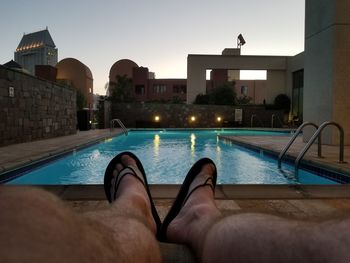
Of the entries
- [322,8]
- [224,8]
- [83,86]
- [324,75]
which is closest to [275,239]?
[324,75]

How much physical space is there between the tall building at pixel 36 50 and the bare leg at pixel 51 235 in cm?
10031

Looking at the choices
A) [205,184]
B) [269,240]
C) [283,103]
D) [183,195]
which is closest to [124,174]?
[183,195]

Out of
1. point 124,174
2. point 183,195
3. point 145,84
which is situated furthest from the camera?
point 145,84

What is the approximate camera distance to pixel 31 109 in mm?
8195

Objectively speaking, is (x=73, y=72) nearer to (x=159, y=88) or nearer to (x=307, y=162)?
(x=159, y=88)

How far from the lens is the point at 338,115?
7105mm

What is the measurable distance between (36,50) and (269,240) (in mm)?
107871

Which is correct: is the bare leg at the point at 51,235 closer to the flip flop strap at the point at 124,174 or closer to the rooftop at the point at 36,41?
the flip flop strap at the point at 124,174

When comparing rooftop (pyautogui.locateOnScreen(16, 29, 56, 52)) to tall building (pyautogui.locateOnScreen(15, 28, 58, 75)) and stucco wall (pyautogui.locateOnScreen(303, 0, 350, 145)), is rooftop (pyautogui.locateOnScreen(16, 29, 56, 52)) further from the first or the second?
stucco wall (pyautogui.locateOnScreen(303, 0, 350, 145))

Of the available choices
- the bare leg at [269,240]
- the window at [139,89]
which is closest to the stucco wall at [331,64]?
the bare leg at [269,240]

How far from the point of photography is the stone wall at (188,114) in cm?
1819

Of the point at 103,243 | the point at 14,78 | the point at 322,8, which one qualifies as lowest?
the point at 103,243

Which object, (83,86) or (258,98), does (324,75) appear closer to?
(83,86)

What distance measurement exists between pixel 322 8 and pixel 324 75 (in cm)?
162
